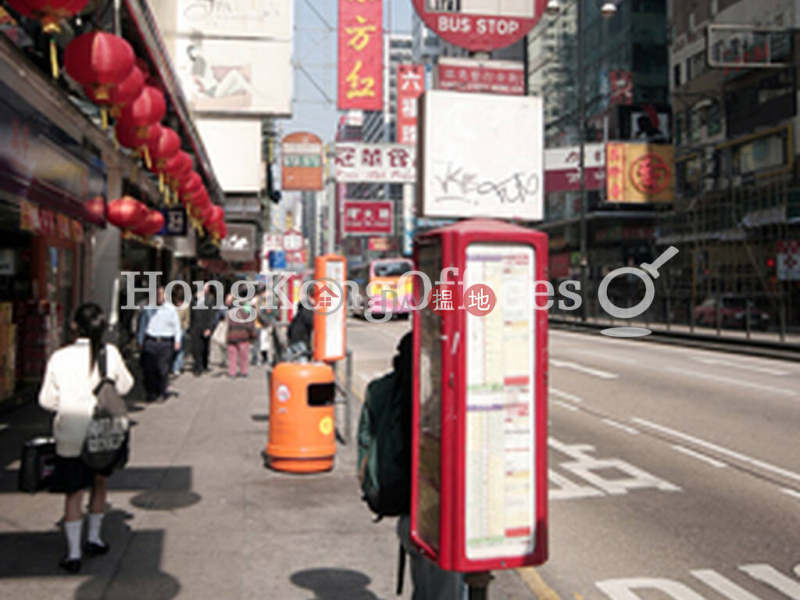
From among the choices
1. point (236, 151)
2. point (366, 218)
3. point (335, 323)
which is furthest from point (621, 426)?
point (236, 151)

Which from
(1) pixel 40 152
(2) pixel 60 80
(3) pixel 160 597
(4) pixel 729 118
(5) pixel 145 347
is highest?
(4) pixel 729 118

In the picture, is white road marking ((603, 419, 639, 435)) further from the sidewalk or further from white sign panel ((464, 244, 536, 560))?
white sign panel ((464, 244, 536, 560))

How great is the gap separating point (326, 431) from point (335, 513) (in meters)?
1.79

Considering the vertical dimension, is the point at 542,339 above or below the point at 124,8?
below

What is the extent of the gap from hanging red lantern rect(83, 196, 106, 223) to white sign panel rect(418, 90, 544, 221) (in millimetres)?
9162

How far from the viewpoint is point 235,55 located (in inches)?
1373

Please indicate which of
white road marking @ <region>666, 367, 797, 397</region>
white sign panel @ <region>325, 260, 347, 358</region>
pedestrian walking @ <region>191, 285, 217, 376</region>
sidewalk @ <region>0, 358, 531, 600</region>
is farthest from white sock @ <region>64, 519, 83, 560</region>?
pedestrian walking @ <region>191, 285, 217, 376</region>

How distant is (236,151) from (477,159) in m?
35.3

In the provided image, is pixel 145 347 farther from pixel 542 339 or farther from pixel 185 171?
pixel 542 339

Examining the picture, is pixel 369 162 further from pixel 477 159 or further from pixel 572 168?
pixel 477 159

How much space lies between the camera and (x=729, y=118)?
40.7m

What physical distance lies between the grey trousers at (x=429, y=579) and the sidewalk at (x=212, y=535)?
1216 mm

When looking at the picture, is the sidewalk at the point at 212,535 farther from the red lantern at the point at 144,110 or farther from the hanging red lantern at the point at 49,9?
the hanging red lantern at the point at 49,9

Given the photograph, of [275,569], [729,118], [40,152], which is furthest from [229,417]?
[729,118]
